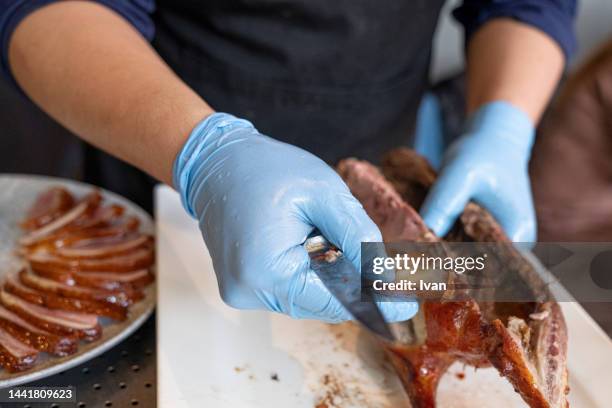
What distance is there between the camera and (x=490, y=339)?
4.86 ft

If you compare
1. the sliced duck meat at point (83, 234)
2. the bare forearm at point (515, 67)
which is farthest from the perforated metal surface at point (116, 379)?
the bare forearm at point (515, 67)

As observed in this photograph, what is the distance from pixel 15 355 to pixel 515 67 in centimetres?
176

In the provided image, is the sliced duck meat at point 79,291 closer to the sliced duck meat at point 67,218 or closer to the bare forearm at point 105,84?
the sliced duck meat at point 67,218

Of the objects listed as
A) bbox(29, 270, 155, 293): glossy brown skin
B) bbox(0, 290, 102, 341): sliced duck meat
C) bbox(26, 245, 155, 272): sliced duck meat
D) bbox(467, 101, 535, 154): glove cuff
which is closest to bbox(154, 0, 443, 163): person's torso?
bbox(467, 101, 535, 154): glove cuff

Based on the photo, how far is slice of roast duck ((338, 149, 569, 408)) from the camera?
1.44 metres

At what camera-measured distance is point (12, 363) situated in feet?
5.24

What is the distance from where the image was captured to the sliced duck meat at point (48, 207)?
2152 millimetres

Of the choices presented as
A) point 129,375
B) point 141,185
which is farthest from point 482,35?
point 129,375

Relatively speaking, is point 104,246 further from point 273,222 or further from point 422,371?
point 422,371

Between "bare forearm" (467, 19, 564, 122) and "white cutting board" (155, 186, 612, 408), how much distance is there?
0.76 metres

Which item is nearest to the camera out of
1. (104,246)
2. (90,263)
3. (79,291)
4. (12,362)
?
(12,362)

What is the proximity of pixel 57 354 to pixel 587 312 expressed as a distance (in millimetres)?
1393

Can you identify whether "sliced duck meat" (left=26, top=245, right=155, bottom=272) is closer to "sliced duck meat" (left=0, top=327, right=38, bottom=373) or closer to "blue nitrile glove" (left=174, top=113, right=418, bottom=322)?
"sliced duck meat" (left=0, top=327, right=38, bottom=373)

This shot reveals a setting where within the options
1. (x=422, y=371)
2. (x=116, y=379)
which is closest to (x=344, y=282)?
(x=422, y=371)
